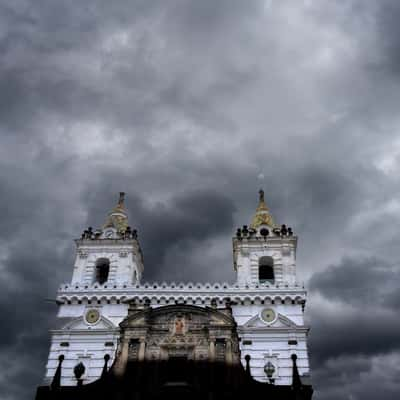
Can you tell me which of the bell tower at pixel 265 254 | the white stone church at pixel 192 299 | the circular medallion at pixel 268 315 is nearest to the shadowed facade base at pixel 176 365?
the white stone church at pixel 192 299

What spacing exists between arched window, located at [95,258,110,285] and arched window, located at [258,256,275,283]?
15.5 meters

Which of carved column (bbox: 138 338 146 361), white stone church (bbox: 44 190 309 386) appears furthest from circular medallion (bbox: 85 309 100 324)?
carved column (bbox: 138 338 146 361)

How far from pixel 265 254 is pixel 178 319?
15.0 m

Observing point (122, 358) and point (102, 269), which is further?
point (102, 269)

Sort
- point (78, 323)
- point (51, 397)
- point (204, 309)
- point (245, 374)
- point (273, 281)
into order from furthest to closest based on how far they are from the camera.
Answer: point (273, 281) → point (78, 323) → point (204, 309) → point (245, 374) → point (51, 397)

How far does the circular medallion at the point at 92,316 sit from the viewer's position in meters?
47.1

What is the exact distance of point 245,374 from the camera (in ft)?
120

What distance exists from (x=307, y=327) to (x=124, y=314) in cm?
1644

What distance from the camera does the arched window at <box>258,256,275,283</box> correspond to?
171 ft

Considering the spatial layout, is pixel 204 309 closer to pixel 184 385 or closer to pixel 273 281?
pixel 184 385

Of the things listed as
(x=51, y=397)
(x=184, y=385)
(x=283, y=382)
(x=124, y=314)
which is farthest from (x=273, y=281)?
(x=51, y=397)

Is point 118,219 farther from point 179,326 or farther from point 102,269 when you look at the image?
point 179,326

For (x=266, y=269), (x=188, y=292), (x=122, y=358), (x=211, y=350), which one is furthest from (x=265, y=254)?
(x=122, y=358)

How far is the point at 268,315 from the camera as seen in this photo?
4691cm
